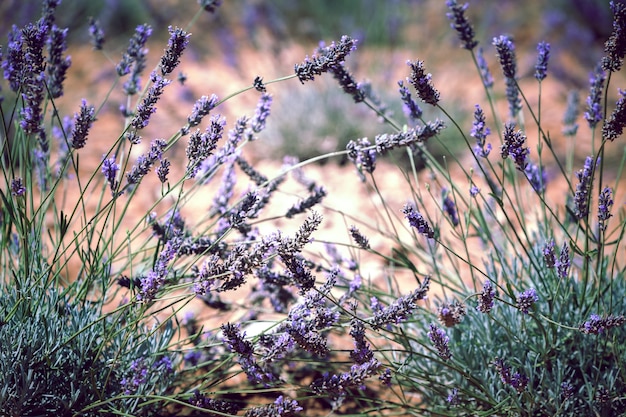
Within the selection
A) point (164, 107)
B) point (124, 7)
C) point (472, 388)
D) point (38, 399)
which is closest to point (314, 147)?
point (164, 107)

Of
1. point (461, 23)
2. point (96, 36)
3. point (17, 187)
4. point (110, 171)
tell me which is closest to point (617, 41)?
point (461, 23)

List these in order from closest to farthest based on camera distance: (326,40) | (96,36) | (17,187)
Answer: (17,187), (96,36), (326,40)

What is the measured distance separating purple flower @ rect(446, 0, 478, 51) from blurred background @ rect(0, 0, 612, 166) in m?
1.96

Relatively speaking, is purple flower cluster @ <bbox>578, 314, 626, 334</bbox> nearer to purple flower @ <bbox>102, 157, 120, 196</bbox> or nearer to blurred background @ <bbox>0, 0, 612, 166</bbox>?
purple flower @ <bbox>102, 157, 120, 196</bbox>

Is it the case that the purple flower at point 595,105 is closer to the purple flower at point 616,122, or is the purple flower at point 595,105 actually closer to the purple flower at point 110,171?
the purple flower at point 616,122

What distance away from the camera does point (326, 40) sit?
591 cm

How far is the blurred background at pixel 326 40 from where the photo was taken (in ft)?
13.6

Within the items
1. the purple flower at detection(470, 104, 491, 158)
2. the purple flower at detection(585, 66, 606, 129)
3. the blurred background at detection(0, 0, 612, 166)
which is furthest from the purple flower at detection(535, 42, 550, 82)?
the blurred background at detection(0, 0, 612, 166)

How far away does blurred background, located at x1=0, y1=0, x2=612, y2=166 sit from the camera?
4.13 meters

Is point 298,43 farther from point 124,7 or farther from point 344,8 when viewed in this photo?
point 124,7

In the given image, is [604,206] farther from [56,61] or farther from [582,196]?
[56,61]

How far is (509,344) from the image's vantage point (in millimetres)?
1696

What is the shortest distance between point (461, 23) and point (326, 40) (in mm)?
4260

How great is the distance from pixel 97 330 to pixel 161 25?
5.09 m
